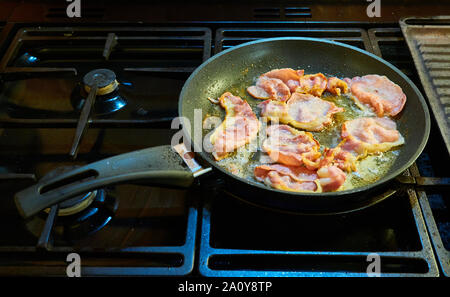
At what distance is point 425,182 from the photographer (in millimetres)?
844

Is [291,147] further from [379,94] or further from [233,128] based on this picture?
[379,94]

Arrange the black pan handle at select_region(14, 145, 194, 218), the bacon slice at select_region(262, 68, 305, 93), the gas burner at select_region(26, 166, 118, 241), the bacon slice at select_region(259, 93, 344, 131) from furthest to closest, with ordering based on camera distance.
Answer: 1. the bacon slice at select_region(262, 68, 305, 93)
2. the bacon slice at select_region(259, 93, 344, 131)
3. the gas burner at select_region(26, 166, 118, 241)
4. the black pan handle at select_region(14, 145, 194, 218)

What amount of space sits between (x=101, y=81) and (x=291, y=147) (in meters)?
0.55

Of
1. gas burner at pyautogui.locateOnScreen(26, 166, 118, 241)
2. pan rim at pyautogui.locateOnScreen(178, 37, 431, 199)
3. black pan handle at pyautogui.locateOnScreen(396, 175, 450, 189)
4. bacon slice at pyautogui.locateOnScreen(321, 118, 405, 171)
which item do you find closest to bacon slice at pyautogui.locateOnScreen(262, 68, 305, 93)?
pan rim at pyautogui.locateOnScreen(178, 37, 431, 199)

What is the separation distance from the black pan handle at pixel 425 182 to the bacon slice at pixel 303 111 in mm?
259

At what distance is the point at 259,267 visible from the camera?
78cm

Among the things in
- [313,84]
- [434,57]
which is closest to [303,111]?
[313,84]

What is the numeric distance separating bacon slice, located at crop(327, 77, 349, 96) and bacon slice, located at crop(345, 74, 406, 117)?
0.06 ft

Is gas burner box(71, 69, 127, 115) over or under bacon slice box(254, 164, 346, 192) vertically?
over

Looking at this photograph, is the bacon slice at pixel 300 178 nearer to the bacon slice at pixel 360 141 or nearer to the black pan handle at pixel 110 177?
the bacon slice at pixel 360 141

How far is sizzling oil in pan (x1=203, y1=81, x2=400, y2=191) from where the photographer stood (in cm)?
91

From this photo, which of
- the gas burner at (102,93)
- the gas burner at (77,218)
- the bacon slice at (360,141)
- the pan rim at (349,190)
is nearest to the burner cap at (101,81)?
the gas burner at (102,93)

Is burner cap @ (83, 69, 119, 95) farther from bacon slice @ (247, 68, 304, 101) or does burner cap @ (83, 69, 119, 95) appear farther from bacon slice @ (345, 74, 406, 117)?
bacon slice @ (345, 74, 406, 117)
